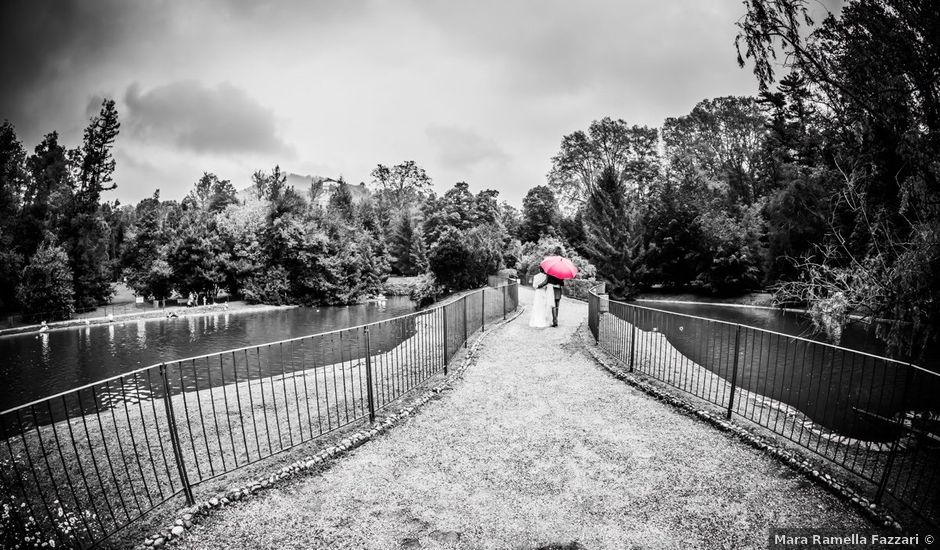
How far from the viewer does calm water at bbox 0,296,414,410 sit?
14.7 metres

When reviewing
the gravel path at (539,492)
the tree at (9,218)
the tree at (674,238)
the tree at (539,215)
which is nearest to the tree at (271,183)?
the tree at (9,218)

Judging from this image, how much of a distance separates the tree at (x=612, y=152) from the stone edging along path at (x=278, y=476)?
3995 cm

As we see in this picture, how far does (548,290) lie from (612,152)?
35.9 metres

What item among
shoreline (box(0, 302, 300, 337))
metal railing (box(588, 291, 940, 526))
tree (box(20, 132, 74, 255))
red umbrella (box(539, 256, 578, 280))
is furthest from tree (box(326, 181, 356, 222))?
metal railing (box(588, 291, 940, 526))

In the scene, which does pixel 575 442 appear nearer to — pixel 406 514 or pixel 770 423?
pixel 406 514

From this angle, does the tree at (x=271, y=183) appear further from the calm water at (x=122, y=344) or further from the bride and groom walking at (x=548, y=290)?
the bride and groom walking at (x=548, y=290)

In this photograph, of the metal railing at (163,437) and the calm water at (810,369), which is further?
the calm water at (810,369)

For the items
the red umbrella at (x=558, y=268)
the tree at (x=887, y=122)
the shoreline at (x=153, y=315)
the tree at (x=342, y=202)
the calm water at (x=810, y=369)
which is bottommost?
the shoreline at (x=153, y=315)

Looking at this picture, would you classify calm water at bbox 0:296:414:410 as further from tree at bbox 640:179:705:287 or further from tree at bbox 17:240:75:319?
tree at bbox 640:179:705:287

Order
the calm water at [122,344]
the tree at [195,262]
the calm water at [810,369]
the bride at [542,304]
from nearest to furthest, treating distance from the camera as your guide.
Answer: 1. the calm water at [810,369]
2. the bride at [542,304]
3. the calm water at [122,344]
4. the tree at [195,262]

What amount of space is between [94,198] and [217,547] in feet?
142

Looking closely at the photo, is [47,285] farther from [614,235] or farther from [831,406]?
[831,406]

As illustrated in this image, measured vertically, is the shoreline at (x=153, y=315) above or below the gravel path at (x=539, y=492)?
below

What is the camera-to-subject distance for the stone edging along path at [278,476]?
3.59 meters
